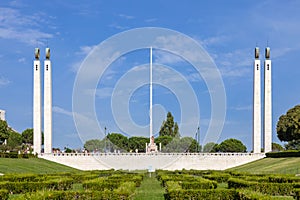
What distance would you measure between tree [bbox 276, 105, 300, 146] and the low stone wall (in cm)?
371

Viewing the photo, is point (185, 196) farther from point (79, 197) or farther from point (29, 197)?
point (29, 197)

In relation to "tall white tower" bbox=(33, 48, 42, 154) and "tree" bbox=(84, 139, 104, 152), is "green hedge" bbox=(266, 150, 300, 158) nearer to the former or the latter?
"tree" bbox=(84, 139, 104, 152)

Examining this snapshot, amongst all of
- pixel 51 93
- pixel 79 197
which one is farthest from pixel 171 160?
pixel 79 197

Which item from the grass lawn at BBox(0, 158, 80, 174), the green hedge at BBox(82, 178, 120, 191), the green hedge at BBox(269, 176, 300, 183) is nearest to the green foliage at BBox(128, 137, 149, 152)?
the grass lawn at BBox(0, 158, 80, 174)

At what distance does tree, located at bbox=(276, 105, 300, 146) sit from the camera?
198 feet

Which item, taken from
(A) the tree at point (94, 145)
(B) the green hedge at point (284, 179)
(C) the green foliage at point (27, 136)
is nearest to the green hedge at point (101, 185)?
(B) the green hedge at point (284, 179)

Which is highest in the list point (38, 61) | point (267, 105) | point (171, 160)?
point (38, 61)

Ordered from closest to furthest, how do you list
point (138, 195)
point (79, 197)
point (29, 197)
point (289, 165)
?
1. point (29, 197)
2. point (79, 197)
3. point (138, 195)
4. point (289, 165)

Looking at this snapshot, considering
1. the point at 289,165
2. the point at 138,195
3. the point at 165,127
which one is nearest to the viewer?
the point at 138,195

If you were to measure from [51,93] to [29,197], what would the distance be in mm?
51956

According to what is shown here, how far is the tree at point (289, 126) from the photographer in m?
60.4

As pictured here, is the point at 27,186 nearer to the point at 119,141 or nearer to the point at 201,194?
the point at 201,194

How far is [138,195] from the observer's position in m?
20.8

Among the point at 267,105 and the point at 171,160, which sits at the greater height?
the point at 267,105
